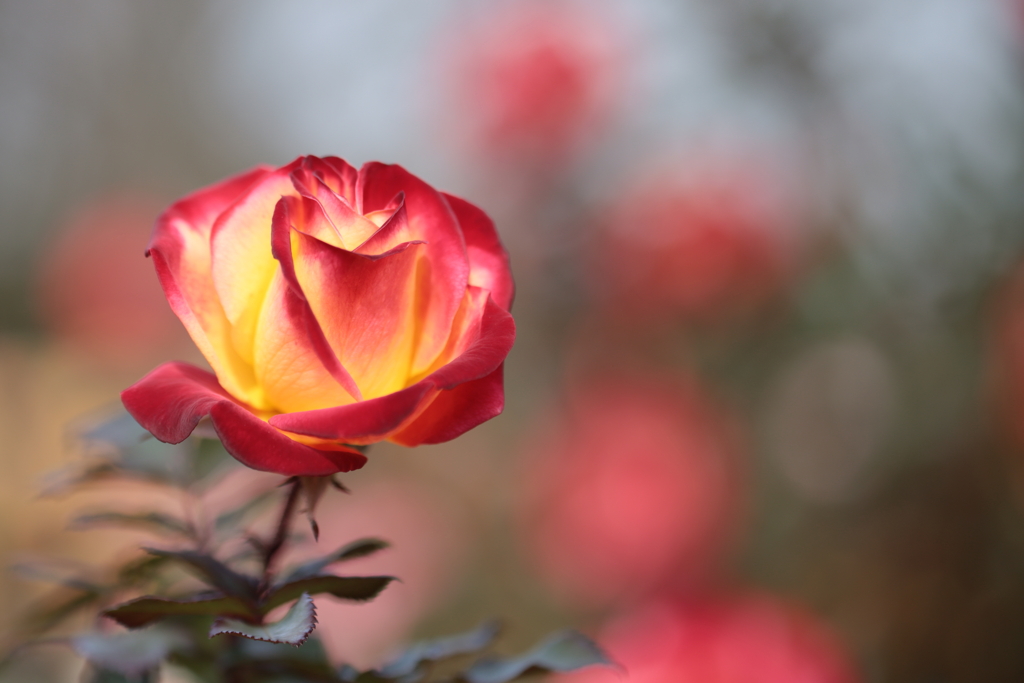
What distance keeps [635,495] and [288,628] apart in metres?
0.67

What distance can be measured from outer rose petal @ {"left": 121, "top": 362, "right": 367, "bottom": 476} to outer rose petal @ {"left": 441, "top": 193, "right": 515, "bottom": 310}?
0.06 meters

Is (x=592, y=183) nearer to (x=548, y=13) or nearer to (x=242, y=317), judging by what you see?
(x=548, y=13)

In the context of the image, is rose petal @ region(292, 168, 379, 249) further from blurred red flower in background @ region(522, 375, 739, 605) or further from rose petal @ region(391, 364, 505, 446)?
blurred red flower in background @ region(522, 375, 739, 605)

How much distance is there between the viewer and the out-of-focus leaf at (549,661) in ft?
0.63

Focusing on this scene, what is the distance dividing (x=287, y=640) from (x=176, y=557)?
0.05 meters

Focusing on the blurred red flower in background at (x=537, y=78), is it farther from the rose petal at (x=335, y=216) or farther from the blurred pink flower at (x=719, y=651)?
the rose petal at (x=335, y=216)

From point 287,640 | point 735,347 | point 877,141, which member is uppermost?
point 877,141

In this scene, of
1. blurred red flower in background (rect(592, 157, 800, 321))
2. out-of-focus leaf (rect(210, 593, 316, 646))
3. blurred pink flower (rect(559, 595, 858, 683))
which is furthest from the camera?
blurred red flower in background (rect(592, 157, 800, 321))

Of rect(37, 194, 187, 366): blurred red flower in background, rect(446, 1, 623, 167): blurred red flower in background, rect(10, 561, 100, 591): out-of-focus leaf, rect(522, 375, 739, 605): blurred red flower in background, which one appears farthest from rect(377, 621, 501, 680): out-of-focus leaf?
rect(37, 194, 187, 366): blurred red flower in background

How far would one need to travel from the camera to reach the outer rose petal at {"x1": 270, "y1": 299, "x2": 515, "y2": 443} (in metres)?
0.15

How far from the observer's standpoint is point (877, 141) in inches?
25.0

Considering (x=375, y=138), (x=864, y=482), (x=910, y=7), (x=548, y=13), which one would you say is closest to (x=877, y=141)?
(x=910, y=7)

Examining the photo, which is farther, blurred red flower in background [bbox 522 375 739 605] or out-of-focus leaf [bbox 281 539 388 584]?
blurred red flower in background [bbox 522 375 739 605]

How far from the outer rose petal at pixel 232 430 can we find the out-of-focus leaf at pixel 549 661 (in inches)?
2.9
